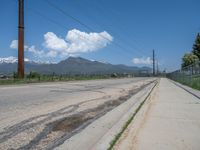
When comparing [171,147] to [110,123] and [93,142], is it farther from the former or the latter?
[110,123]

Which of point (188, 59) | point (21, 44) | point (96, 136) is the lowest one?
point (96, 136)

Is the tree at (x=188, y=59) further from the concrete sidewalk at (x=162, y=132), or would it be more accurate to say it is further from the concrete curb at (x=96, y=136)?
the concrete curb at (x=96, y=136)

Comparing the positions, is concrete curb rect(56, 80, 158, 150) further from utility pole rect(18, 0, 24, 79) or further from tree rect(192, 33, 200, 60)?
tree rect(192, 33, 200, 60)

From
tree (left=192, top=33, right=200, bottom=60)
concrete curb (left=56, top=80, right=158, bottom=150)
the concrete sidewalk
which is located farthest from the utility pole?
tree (left=192, top=33, right=200, bottom=60)

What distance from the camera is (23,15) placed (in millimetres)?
42219

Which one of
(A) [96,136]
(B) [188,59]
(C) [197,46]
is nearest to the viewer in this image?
(A) [96,136]

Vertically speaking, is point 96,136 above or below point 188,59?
below

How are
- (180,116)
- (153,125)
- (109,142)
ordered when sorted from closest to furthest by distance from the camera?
(109,142) < (153,125) < (180,116)

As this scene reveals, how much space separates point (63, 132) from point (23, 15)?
3684 centimetres

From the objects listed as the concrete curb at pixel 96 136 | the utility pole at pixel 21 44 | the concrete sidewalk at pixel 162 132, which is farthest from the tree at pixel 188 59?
the concrete curb at pixel 96 136

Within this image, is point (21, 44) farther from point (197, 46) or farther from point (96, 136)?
point (197, 46)

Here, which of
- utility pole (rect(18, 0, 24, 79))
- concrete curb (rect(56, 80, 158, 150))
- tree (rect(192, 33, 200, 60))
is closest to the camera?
concrete curb (rect(56, 80, 158, 150))

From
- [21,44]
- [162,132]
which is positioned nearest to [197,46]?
[21,44]

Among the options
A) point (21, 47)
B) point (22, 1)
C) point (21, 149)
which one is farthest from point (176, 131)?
point (22, 1)
